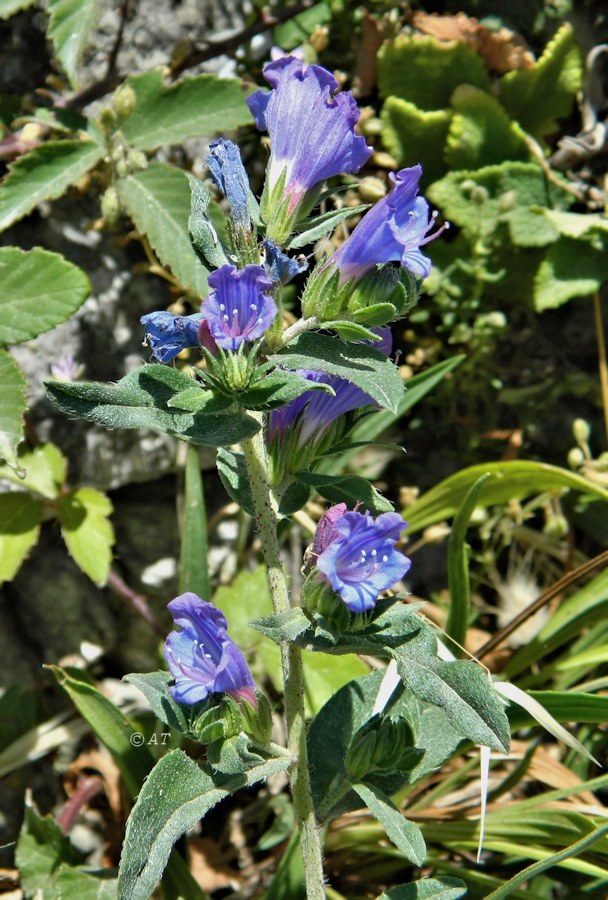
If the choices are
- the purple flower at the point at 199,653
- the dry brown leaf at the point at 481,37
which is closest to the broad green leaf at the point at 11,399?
the purple flower at the point at 199,653

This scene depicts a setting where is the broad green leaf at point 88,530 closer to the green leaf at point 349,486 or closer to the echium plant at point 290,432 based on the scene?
the echium plant at point 290,432

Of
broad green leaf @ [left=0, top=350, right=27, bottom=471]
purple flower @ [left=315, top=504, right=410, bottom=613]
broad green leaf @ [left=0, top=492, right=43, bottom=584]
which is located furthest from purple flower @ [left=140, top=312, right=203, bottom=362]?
broad green leaf @ [left=0, top=492, right=43, bottom=584]

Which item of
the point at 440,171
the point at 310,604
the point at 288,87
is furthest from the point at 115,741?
the point at 440,171

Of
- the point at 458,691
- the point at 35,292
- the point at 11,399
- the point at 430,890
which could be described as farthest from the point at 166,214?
the point at 430,890

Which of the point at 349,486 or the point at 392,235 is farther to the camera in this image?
the point at 349,486

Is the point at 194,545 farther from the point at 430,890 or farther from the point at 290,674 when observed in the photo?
the point at 430,890

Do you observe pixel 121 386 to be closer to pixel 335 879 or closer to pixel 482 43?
pixel 335 879
